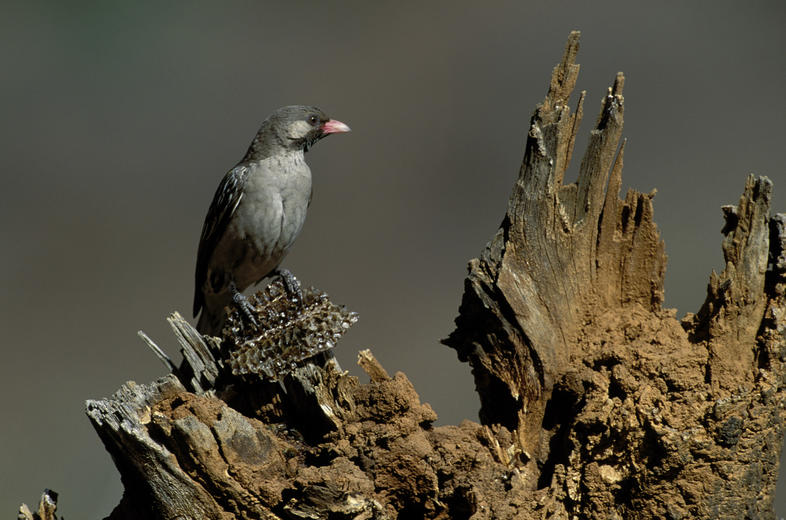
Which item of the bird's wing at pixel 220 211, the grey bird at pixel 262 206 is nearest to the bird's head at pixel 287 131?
the grey bird at pixel 262 206

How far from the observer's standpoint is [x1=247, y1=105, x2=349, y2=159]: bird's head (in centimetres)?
589

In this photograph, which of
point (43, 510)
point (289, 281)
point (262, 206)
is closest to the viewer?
point (43, 510)

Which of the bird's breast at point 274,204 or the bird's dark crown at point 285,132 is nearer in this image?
the bird's breast at point 274,204

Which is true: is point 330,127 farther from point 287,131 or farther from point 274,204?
point 274,204

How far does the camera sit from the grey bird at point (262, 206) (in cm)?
573

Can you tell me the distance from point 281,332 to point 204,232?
2310 mm

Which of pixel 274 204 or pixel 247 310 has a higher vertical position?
pixel 274 204

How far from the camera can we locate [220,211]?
19.2ft

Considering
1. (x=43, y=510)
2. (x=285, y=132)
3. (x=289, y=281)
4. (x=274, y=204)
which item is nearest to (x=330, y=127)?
(x=285, y=132)

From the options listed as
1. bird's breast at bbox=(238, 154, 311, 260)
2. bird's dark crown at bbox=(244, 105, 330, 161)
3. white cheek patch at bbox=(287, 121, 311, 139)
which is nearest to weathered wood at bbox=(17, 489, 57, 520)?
bird's breast at bbox=(238, 154, 311, 260)

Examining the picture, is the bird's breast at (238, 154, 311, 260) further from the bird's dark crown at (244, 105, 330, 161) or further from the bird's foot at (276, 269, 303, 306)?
the bird's foot at (276, 269, 303, 306)

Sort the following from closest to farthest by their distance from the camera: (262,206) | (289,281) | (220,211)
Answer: (262,206) → (220,211) → (289,281)

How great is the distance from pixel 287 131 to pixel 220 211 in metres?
0.80

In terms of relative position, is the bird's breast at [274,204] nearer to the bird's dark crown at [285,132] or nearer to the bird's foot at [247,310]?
the bird's dark crown at [285,132]
